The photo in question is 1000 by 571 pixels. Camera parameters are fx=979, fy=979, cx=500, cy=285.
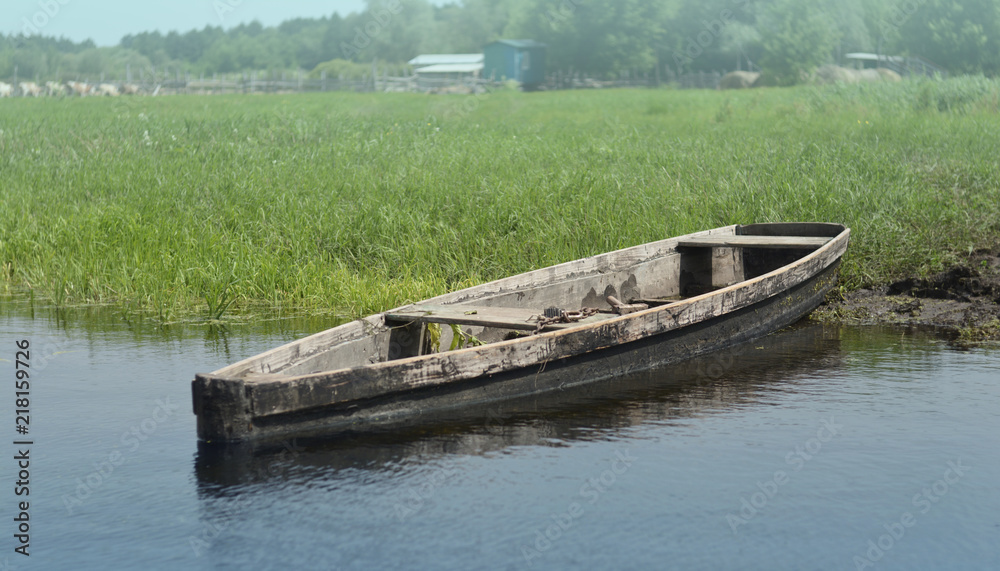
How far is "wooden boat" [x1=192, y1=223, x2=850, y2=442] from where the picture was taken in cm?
532

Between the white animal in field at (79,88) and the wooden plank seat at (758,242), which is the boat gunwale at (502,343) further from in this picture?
the white animal in field at (79,88)

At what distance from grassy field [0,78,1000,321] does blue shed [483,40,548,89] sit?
48.9 meters

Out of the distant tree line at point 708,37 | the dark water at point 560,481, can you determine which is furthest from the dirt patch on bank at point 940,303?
the distant tree line at point 708,37

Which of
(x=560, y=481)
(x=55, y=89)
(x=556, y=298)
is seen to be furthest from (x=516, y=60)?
(x=560, y=481)

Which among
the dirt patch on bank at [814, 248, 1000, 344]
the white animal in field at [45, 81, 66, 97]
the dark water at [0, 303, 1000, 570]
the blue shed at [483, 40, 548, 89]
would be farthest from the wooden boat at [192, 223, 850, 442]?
the blue shed at [483, 40, 548, 89]

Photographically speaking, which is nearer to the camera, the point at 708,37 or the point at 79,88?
the point at 79,88

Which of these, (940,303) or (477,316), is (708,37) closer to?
(940,303)

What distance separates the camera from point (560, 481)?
4996 mm

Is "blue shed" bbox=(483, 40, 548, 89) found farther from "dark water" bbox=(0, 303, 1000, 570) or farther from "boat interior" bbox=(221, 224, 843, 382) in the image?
"dark water" bbox=(0, 303, 1000, 570)

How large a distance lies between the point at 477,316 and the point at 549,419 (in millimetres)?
914

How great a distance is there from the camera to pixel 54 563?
4.14 meters

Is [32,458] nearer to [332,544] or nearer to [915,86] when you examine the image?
[332,544]

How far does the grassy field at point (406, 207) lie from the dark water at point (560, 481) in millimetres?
2691

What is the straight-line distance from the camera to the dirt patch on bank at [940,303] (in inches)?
343
